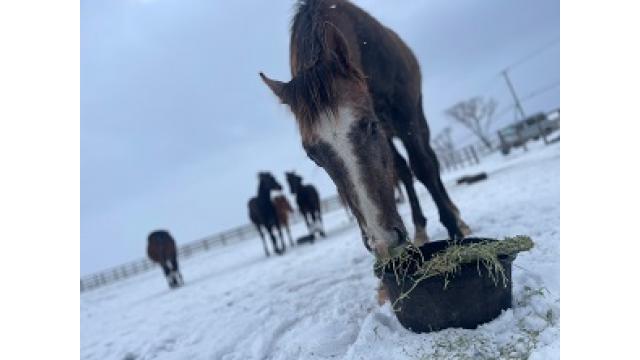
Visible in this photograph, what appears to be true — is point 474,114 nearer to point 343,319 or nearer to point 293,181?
point 293,181

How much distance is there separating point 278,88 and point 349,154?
2.63 ft

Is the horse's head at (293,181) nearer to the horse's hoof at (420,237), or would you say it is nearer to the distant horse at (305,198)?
the distant horse at (305,198)

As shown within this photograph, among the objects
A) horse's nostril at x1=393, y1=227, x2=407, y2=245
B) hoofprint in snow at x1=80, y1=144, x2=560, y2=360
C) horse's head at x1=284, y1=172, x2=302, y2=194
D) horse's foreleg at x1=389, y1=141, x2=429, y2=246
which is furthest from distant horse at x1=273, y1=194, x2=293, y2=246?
horse's nostril at x1=393, y1=227, x2=407, y2=245

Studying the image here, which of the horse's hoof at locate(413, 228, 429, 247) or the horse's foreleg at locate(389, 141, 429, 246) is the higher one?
the horse's foreleg at locate(389, 141, 429, 246)

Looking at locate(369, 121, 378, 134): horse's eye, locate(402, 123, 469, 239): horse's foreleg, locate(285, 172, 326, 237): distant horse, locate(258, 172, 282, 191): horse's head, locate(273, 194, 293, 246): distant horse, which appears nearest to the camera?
locate(369, 121, 378, 134): horse's eye

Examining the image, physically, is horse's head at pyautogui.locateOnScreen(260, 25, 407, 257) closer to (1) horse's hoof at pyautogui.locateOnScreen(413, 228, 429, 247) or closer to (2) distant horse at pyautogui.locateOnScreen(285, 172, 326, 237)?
(1) horse's hoof at pyautogui.locateOnScreen(413, 228, 429, 247)

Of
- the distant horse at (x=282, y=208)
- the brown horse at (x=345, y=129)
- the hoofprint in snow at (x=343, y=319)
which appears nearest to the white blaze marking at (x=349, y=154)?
the brown horse at (x=345, y=129)

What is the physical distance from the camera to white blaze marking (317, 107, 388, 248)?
2697 mm

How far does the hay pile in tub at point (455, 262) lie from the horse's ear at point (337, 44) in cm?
129

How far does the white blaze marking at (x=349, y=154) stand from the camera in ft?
8.85

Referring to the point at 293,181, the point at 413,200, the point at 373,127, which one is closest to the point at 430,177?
the point at 413,200

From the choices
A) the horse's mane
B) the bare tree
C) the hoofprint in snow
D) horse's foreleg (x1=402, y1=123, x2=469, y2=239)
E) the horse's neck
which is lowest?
the hoofprint in snow

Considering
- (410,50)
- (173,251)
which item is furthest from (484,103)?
(410,50)

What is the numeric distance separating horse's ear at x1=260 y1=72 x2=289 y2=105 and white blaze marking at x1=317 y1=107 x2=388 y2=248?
401 mm
